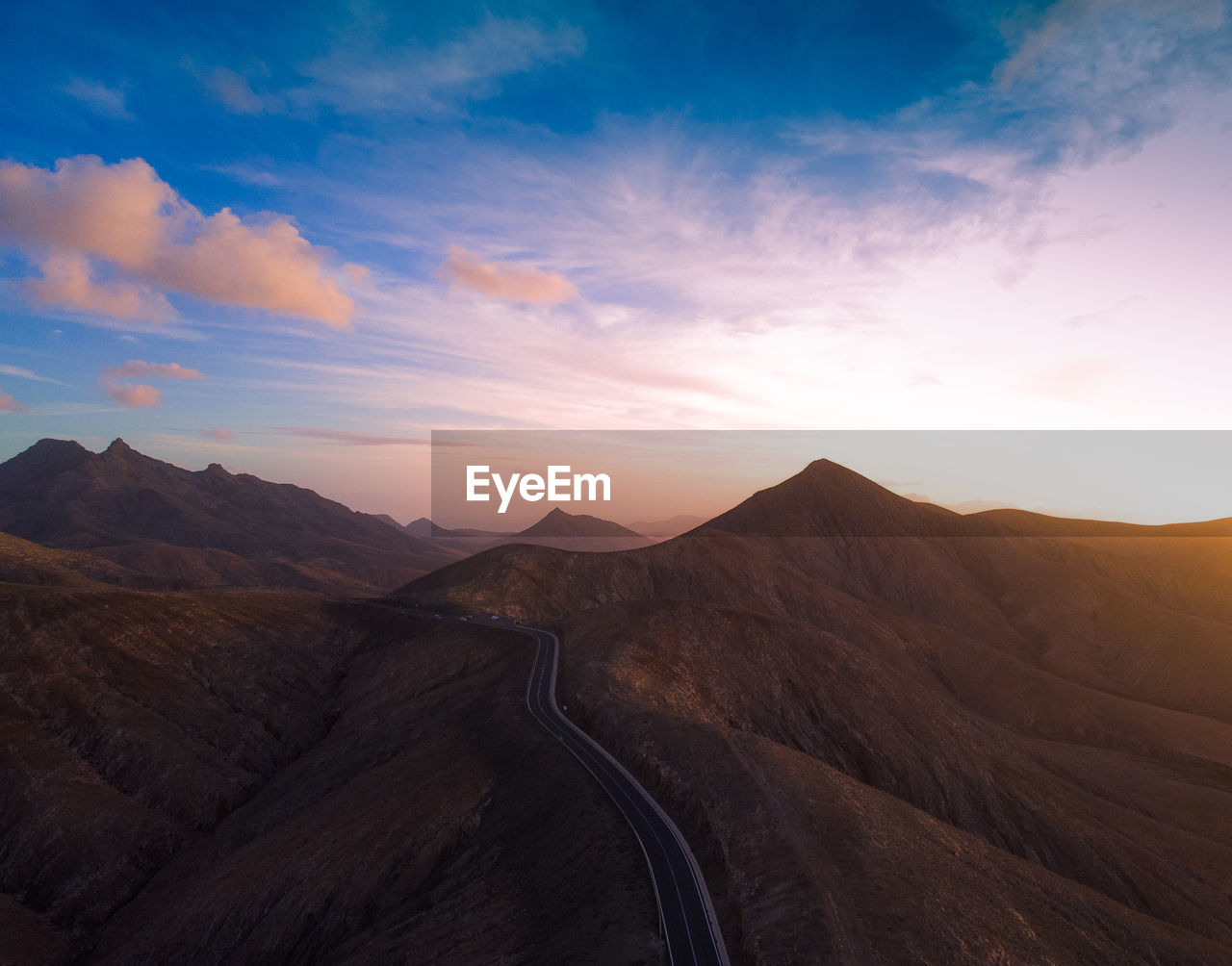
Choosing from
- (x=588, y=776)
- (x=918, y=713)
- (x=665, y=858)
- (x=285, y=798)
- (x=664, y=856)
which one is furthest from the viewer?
(x=918, y=713)

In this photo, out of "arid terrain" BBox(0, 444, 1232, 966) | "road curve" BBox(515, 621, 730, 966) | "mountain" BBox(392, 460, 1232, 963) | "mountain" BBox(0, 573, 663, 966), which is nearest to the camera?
"road curve" BBox(515, 621, 730, 966)

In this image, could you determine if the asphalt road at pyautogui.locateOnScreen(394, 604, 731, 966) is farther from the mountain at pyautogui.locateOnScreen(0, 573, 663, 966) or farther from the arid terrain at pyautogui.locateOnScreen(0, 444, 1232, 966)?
the mountain at pyautogui.locateOnScreen(0, 573, 663, 966)

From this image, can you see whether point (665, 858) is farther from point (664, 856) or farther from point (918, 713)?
point (918, 713)

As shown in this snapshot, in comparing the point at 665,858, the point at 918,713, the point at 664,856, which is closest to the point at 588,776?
the point at 664,856

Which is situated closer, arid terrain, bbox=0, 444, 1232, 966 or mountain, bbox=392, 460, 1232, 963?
mountain, bbox=392, 460, 1232, 963

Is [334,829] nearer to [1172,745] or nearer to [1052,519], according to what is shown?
[1172,745]

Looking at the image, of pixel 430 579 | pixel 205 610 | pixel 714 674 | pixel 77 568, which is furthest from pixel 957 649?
pixel 77 568

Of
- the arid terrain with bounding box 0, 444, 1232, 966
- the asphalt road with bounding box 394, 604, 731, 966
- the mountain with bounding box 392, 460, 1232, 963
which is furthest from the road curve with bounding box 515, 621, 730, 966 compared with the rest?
the mountain with bounding box 392, 460, 1232, 963
